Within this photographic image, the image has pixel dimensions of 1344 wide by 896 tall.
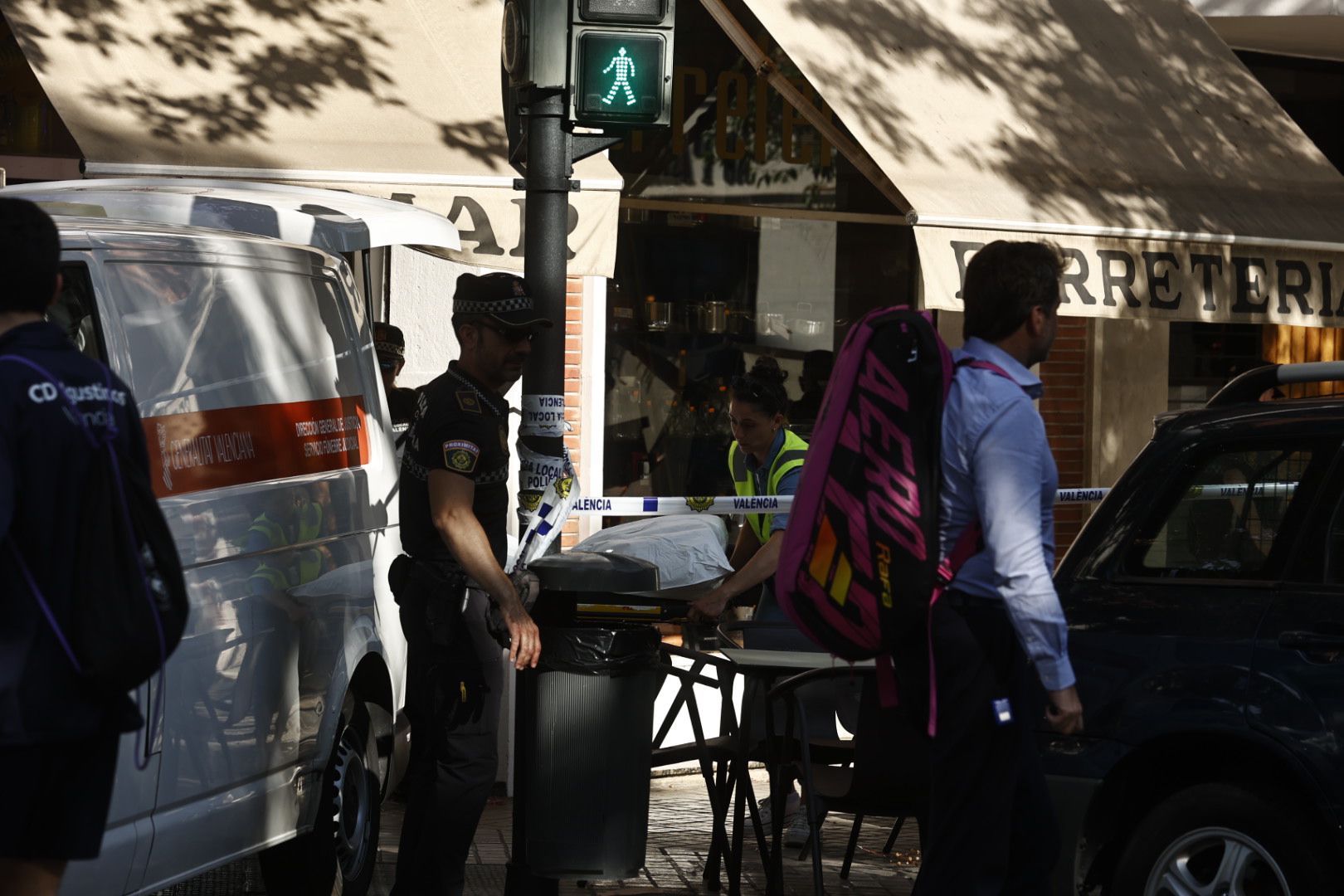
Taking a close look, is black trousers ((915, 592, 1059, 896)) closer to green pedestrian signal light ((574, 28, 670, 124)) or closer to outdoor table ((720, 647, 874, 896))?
outdoor table ((720, 647, 874, 896))

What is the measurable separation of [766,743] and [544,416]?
1.36 metres

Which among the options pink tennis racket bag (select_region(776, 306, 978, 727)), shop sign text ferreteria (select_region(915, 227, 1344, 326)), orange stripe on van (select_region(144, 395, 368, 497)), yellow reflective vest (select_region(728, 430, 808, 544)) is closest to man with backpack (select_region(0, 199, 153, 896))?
orange stripe on van (select_region(144, 395, 368, 497))

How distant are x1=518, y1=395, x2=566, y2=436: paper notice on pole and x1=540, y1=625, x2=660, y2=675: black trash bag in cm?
63

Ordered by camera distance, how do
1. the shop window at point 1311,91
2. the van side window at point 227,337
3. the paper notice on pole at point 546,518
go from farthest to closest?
the shop window at point 1311,91
the paper notice on pole at point 546,518
the van side window at point 227,337

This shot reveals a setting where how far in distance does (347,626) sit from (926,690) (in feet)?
8.12

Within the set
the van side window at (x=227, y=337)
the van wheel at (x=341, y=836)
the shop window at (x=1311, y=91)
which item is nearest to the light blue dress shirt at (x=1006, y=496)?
the van side window at (x=227, y=337)

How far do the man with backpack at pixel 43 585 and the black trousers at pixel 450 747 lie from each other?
1790mm

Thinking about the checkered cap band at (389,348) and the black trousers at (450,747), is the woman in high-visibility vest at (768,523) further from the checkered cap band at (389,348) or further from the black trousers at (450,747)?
the checkered cap band at (389,348)

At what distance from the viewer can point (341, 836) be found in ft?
20.1

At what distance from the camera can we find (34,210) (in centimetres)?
361

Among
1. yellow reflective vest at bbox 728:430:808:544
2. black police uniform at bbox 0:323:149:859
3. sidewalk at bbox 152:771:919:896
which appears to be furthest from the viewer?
yellow reflective vest at bbox 728:430:808:544

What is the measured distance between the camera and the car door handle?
475 cm

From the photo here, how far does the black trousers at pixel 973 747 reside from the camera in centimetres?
407

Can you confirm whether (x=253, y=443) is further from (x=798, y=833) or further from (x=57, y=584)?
(x=798, y=833)
